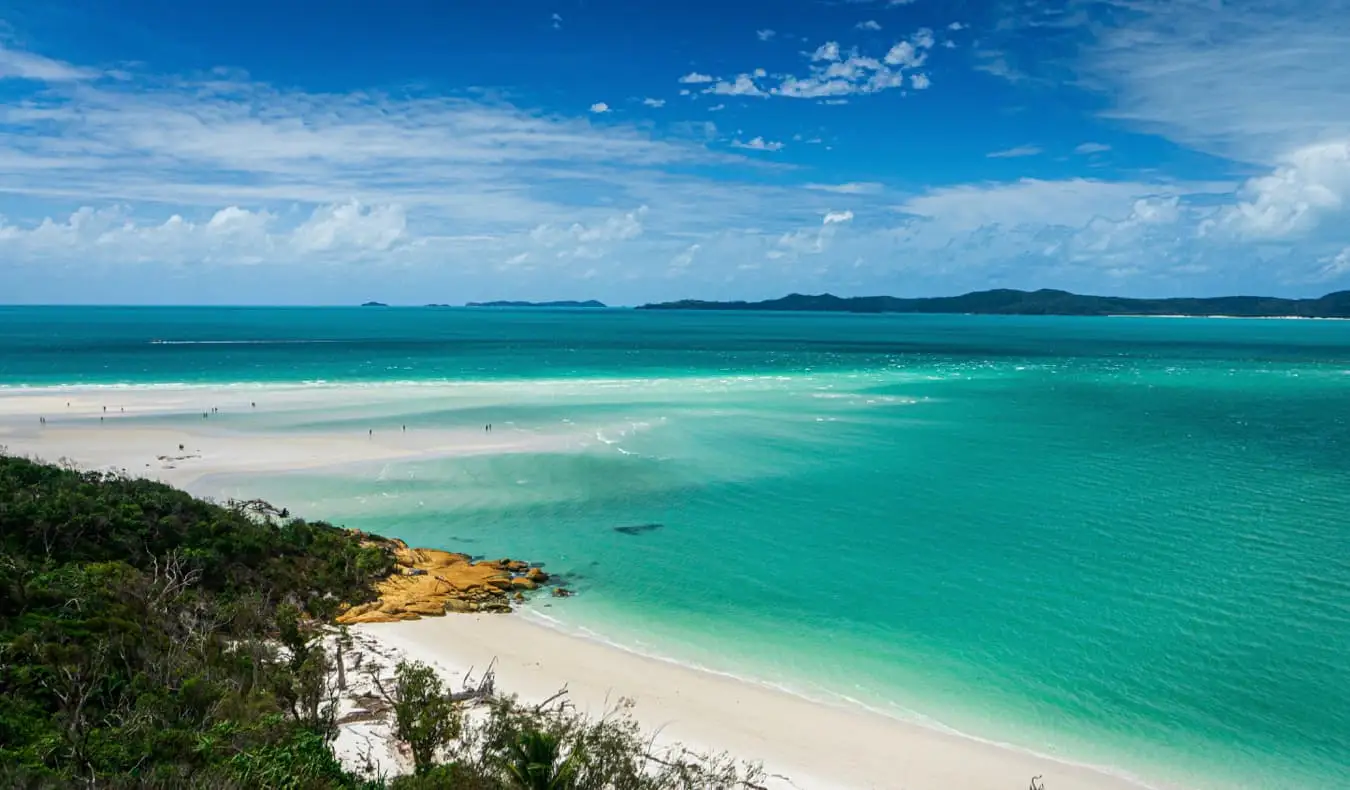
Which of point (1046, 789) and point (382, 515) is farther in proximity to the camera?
point (382, 515)

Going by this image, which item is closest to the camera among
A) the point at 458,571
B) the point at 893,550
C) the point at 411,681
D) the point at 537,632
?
the point at 411,681

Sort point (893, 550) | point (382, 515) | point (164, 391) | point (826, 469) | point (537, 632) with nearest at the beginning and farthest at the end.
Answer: point (537, 632), point (893, 550), point (382, 515), point (826, 469), point (164, 391)

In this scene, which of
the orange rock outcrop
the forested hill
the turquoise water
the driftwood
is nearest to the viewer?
the forested hill

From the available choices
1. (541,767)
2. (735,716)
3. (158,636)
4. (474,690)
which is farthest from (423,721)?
(735,716)

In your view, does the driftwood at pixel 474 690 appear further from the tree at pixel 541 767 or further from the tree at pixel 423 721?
the tree at pixel 541 767

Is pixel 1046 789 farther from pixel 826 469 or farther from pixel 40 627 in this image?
pixel 826 469

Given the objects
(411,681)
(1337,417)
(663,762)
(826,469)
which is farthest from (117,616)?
(1337,417)

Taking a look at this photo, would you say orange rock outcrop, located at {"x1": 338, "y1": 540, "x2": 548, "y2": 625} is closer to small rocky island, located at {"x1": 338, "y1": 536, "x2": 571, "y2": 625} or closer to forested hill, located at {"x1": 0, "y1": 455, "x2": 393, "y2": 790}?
small rocky island, located at {"x1": 338, "y1": 536, "x2": 571, "y2": 625}

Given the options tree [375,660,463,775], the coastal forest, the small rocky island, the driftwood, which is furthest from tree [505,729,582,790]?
the small rocky island
